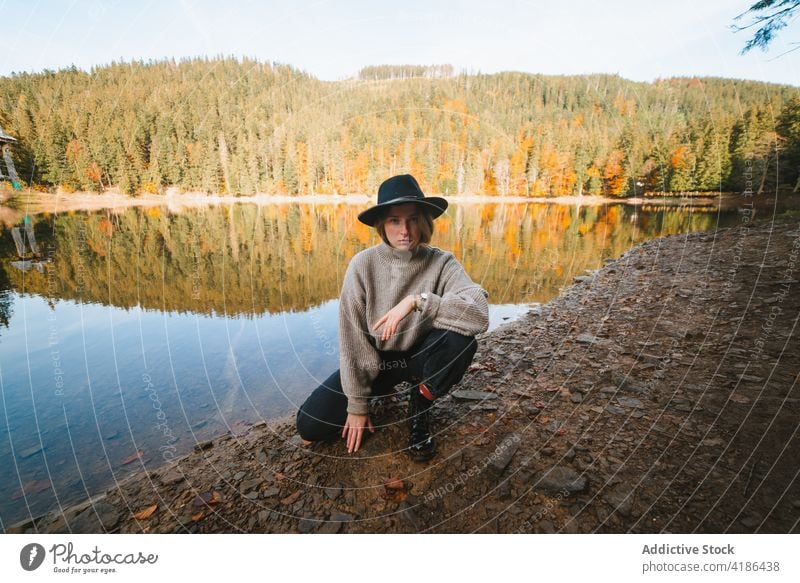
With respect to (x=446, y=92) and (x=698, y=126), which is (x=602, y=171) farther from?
(x=446, y=92)

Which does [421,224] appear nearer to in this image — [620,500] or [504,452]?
[504,452]

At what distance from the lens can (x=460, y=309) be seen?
2701mm

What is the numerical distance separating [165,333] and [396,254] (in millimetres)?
7708

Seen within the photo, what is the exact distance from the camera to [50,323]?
8344 mm

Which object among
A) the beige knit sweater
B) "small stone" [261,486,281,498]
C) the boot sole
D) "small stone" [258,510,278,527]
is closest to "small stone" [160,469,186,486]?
"small stone" [261,486,281,498]

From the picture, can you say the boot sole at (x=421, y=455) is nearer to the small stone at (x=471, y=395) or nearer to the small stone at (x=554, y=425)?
the small stone at (x=471, y=395)

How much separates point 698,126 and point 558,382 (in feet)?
104

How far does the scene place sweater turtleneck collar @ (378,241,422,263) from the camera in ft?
9.57

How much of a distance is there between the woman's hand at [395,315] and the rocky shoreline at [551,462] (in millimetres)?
1058

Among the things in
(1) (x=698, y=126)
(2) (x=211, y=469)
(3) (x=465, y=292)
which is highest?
(1) (x=698, y=126)

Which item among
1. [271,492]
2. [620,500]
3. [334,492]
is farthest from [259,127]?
[620,500]

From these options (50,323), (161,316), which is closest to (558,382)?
(161,316)

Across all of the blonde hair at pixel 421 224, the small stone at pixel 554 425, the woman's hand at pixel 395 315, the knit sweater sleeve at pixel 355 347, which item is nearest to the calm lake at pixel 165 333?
the knit sweater sleeve at pixel 355 347
